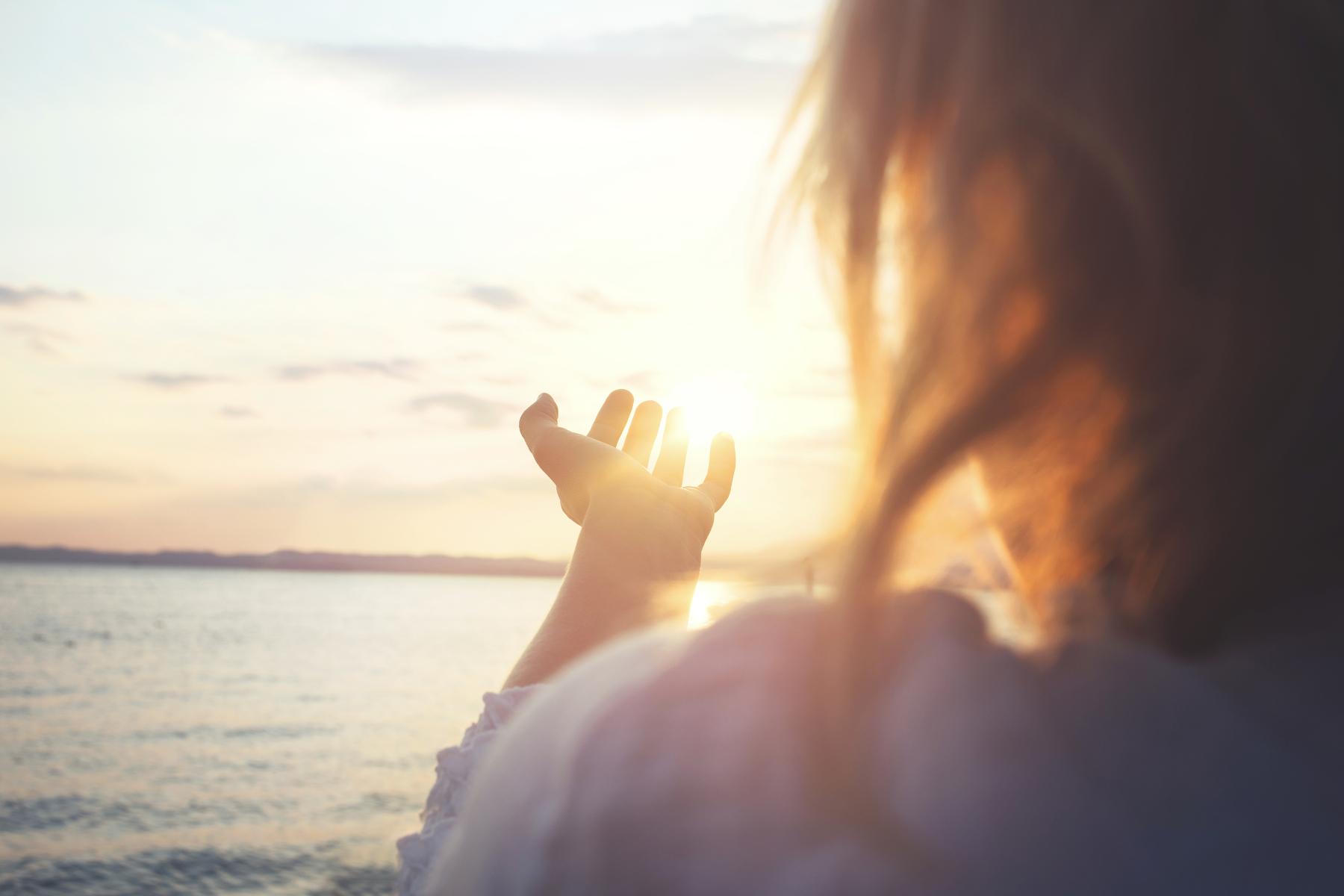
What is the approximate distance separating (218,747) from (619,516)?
2561 centimetres

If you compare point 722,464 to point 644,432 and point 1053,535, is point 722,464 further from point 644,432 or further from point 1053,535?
point 1053,535

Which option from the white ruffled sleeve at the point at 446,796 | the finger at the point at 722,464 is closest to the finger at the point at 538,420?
the finger at the point at 722,464

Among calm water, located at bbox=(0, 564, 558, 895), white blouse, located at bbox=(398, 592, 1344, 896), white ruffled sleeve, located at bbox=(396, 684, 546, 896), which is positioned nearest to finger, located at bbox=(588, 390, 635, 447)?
white ruffled sleeve, located at bbox=(396, 684, 546, 896)

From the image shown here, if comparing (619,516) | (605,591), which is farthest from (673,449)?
(605,591)

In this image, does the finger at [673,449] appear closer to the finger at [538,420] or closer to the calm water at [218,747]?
the finger at [538,420]

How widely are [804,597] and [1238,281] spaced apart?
403 mm

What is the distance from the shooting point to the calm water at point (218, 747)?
13.3m

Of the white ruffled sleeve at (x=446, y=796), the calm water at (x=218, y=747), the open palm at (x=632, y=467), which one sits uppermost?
the open palm at (x=632, y=467)

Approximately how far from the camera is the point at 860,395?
75cm

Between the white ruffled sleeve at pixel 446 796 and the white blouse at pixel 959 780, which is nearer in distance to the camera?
the white blouse at pixel 959 780

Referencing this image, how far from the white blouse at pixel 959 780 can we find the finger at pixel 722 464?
1760mm

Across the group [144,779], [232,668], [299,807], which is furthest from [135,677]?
[299,807]

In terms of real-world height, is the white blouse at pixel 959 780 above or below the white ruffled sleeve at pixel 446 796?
above

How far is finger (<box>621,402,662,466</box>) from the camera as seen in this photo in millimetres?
2287
